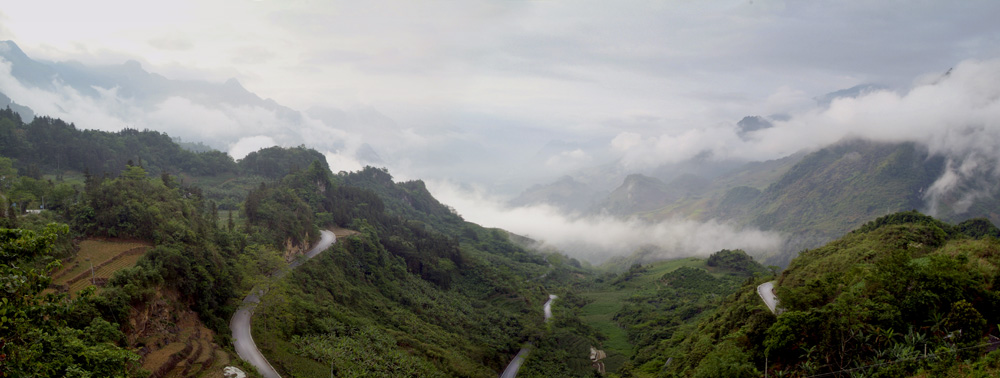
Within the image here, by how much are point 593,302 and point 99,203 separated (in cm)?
8809

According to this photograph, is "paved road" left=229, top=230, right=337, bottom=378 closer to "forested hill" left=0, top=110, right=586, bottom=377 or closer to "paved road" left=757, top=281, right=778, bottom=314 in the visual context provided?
"forested hill" left=0, top=110, right=586, bottom=377

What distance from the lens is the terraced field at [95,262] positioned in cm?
2566

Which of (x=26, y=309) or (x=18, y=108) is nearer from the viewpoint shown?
(x=26, y=309)

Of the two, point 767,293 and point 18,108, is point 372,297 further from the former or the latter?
point 18,108

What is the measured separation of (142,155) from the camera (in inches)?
3425

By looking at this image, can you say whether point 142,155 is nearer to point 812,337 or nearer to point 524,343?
point 524,343

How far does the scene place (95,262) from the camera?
28594mm

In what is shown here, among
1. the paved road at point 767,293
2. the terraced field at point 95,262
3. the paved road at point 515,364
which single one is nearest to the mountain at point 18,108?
the terraced field at point 95,262

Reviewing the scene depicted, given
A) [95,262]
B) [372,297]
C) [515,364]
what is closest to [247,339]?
[95,262]

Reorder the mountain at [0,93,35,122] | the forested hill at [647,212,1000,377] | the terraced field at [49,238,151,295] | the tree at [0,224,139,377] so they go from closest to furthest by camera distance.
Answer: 1. the tree at [0,224,139,377]
2. the forested hill at [647,212,1000,377]
3. the terraced field at [49,238,151,295]
4. the mountain at [0,93,35,122]

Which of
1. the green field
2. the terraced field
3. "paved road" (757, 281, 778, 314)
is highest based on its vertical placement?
the terraced field

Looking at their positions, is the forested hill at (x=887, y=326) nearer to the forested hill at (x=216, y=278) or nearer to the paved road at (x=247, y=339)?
the forested hill at (x=216, y=278)

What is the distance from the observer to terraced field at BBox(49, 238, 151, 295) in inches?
1010

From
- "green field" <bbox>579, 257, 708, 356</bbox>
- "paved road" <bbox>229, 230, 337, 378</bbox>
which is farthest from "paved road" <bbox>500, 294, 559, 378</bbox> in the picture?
"paved road" <bbox>229, 230, 337, 378</bbox>
